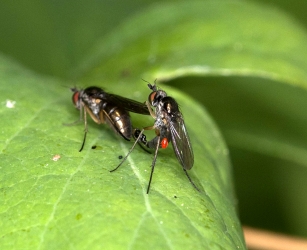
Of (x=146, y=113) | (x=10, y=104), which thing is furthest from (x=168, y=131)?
(x=10, y=104)

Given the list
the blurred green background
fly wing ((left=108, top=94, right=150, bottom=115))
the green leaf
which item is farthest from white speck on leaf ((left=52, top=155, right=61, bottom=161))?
the blurred green background

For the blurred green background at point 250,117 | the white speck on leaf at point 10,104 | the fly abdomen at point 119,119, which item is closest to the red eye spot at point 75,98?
the fly abdomen at point 119,119

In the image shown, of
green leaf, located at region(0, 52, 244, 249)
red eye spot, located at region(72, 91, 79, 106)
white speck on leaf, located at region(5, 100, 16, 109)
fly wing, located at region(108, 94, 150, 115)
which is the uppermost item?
fly wing, located at region(108, 94, 150, 115)

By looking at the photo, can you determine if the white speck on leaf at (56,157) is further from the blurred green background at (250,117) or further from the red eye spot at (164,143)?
the blurred green background at (250,117)

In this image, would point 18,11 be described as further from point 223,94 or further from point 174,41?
point 223,94

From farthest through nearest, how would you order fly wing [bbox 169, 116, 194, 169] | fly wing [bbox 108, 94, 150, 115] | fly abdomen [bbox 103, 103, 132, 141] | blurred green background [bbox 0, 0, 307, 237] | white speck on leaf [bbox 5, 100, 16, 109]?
blurred green background [bbox 0, 0, 307, 237] < fly wing [bbox 108, 94, 150, 115] < fly abdomen [bbox 103, 103, 132, 141] < white speck on leaf [bbox 5, 100, 16, 109] < fly wing [bbox 169, 116, 194, 169]

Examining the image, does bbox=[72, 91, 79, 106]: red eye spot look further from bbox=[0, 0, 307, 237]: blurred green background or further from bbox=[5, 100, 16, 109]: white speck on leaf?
bbox=[0, 0, 307, 237]: blurred green background

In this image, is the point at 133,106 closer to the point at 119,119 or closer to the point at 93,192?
the point at 119,119
